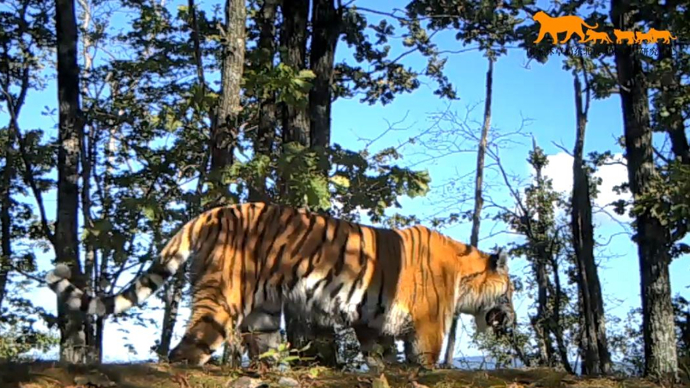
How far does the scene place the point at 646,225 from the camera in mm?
11062

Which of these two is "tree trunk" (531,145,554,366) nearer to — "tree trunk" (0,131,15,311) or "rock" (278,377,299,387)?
"tree trunk" (0,131,15,311)

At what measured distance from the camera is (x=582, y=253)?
42.0 feet

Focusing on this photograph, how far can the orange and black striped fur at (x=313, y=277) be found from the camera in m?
5.90

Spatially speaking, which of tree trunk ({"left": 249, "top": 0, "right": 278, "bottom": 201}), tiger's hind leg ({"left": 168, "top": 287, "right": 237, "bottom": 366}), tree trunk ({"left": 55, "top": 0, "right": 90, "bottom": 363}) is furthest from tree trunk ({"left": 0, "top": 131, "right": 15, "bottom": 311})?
tiger's hind leg ({"left": 168, "top": 287, "right": 237, "bottom": 366})

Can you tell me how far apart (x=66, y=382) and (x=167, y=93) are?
8.21 m

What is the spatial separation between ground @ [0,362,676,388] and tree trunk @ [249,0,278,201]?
172 inches

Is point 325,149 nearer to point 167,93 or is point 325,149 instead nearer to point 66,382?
point 167,93

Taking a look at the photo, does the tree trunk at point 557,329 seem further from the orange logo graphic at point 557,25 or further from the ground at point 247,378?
the ground at point 247,378

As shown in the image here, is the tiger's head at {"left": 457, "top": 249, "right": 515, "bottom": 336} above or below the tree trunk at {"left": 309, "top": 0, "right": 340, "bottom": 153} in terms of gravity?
below

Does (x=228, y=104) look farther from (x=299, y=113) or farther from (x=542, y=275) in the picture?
(x=542, y=275)

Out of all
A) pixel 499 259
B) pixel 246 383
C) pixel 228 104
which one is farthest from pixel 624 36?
pixel 246 383

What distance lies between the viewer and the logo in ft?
35.2

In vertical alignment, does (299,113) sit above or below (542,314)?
above

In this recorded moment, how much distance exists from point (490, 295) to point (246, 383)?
4.83 m
